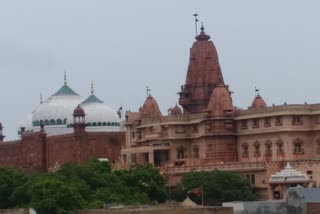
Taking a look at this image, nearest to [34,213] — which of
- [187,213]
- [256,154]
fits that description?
[187,213]

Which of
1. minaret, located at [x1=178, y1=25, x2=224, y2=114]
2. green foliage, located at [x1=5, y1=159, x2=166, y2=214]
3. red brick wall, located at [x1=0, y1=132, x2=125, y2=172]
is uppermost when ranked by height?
minaret, located at [x1=178, y1=25, x2=224, y2=114]

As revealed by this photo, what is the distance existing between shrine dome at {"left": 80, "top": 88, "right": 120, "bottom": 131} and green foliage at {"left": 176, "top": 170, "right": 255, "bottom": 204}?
102 feet

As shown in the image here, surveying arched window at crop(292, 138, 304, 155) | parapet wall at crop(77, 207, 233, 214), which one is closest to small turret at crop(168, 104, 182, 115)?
arched window at crop(292, 138, 304, 155)

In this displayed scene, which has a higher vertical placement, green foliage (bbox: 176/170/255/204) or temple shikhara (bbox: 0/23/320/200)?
temple shikhara (bbox: 0/23/320/200)

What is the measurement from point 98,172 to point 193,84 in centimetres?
1971

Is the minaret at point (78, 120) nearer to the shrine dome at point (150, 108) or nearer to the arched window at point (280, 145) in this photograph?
the shrine dome at point (150, 108)

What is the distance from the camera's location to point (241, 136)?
301 feet

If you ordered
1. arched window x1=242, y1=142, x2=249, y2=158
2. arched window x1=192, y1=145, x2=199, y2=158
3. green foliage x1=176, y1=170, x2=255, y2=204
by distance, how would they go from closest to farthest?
green foliage x1=176, y1=170, x2=255, y2=204 < arched window x1=242, y1=142, x2=249, y2=158 < arched window x1=192, y1=145, x2=199, y2=158

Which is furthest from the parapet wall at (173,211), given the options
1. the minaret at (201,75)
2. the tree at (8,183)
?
the minaret at (201,75)

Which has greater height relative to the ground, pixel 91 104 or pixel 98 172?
pixel 91 104

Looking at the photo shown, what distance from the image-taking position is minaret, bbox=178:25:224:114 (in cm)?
9931

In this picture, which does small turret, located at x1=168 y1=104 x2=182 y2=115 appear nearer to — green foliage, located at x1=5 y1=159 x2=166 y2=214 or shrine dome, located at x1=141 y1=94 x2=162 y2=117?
shrine dome, located at x1=141 y1=94 x2=162 y2=117

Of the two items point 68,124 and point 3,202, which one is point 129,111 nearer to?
point 68,124

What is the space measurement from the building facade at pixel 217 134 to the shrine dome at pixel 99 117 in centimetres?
1152
